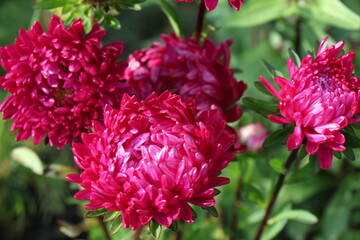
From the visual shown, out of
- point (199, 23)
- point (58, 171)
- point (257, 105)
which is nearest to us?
point (257, 105)

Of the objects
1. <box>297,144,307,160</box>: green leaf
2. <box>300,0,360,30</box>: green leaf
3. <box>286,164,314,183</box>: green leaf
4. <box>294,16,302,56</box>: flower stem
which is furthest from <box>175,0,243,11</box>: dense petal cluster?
<box>294,16,302,56</box>: flower stem

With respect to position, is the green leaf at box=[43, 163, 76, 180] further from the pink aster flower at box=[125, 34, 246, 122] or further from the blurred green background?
the pink aster flower at box=[125, 34, 246, 122]

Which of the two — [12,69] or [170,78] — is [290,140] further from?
[12,69]

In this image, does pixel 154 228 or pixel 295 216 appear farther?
pixel 295 216

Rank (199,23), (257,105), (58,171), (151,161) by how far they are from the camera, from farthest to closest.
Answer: (58,171)
(199,23)
(257,105)
(151,161)

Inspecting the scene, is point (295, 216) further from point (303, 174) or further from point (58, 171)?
point (58, 171)

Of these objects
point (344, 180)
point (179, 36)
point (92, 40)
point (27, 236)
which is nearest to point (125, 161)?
point (92, 40)

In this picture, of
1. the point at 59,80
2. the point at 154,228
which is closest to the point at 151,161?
the point at 154,228

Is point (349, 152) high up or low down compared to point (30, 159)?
up
